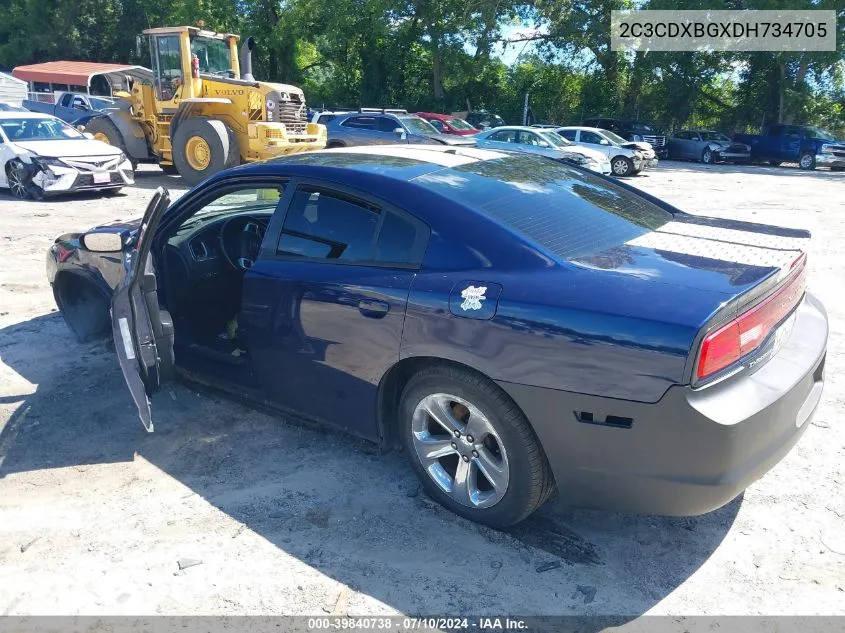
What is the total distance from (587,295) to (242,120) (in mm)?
12927

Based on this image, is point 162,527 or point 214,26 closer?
point 162,527

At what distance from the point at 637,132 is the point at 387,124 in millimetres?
13737

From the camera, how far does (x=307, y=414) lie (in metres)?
3.62

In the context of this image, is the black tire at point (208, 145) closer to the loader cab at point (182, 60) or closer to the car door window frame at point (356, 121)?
the loader cab at point (182, 60)

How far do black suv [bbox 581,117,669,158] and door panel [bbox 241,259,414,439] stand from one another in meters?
26.1

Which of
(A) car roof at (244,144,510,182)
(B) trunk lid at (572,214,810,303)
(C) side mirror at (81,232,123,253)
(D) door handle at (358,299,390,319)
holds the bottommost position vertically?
(D) door handle at (358,299,390,319)

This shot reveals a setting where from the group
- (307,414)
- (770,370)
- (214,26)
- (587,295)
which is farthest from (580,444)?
(214,26)

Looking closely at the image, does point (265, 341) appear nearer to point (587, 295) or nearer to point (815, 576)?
point (587, 295)

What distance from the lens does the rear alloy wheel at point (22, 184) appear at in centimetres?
1177

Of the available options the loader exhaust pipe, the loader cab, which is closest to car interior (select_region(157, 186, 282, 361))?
the loader exhaust pipe

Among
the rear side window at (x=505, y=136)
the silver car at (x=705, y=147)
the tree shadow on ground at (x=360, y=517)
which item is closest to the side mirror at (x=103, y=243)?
the tree shadow on ground at (x=360, y=517)

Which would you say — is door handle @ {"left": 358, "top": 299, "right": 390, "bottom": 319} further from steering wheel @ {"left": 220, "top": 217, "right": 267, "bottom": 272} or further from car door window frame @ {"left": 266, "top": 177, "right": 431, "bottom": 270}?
steering wheel @ {"left": 220, "top": 217, "right": 267, "bottom": 272}

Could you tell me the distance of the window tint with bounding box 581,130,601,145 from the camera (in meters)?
21.1

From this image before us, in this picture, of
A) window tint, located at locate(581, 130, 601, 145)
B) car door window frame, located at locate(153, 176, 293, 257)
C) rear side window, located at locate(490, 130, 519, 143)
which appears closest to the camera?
car door window frame, located at locate(153, 176, 293, 257)
